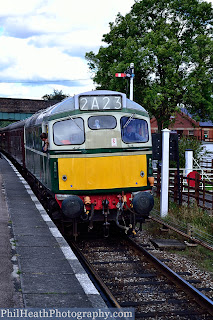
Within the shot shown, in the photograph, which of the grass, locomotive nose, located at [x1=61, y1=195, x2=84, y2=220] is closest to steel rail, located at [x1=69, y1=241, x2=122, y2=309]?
locomotive nose, located at [x1=61, y1=195, x2=84, y2=220]

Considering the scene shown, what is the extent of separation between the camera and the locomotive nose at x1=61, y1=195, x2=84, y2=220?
8.75m

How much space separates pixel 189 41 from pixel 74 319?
2974 centimetres

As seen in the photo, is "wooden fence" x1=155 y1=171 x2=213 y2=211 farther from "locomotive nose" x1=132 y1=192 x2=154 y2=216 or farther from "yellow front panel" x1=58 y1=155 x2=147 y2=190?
"yellow front panel" x1=58 y1=155 x2=147 y2=190

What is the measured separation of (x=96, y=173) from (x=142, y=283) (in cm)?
272

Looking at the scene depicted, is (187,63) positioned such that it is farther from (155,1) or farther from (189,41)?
(155,1)

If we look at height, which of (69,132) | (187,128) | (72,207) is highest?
(187,128)

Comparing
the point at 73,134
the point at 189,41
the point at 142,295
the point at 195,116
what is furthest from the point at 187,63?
the point at 142,295

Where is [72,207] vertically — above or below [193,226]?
above

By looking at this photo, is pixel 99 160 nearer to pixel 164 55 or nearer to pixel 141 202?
pixel 141 202

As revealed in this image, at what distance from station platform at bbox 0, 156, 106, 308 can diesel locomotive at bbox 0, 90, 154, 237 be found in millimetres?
895

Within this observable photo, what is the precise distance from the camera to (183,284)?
7.04 m

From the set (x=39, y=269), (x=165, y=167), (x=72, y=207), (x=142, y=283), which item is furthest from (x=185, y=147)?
(x=39, y=269)

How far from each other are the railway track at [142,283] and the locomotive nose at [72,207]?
0.92 meters

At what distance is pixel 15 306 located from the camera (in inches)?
203
